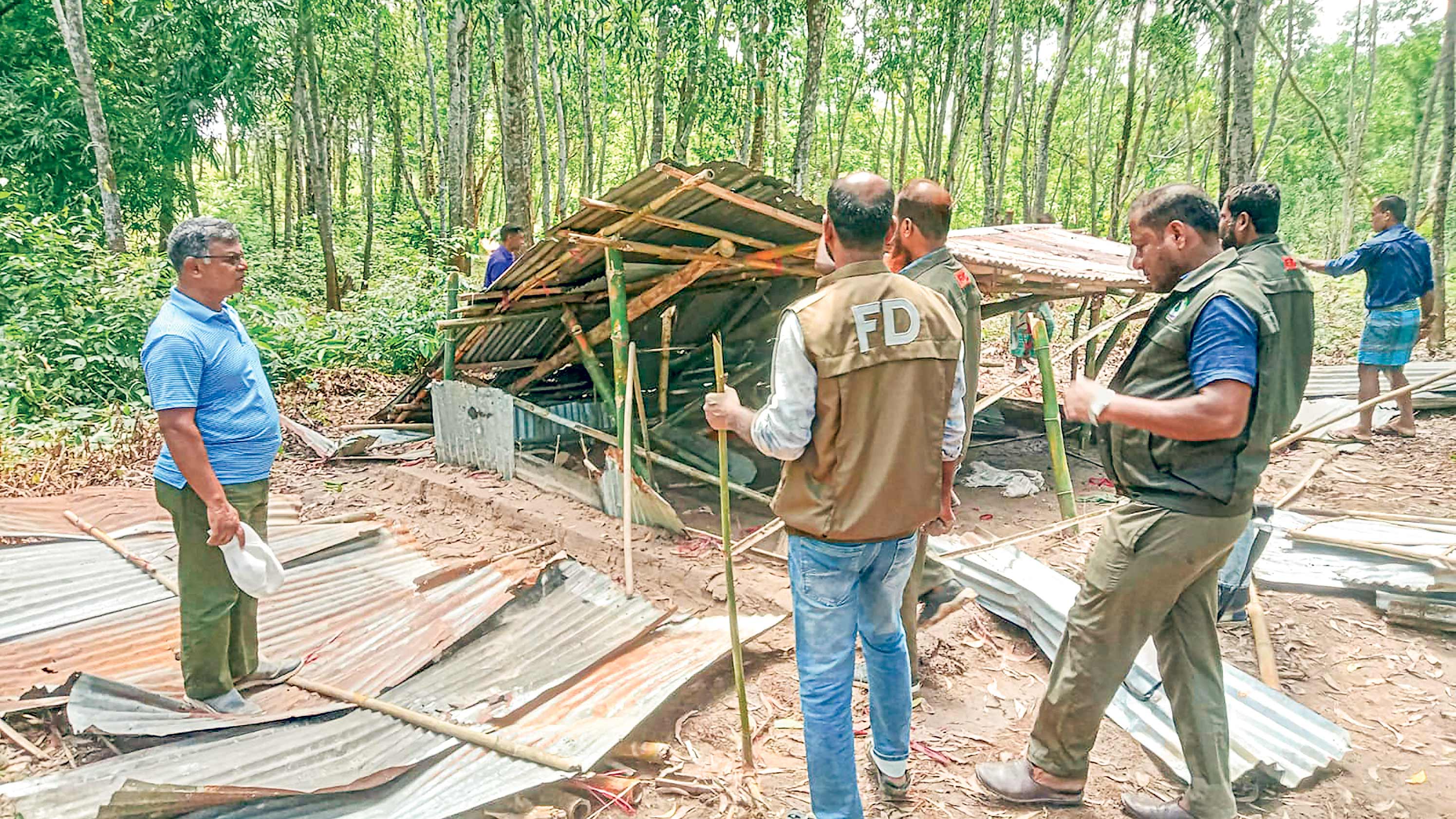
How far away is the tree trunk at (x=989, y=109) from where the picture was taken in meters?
12.0

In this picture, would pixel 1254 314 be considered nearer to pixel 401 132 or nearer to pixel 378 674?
pixel 378 674

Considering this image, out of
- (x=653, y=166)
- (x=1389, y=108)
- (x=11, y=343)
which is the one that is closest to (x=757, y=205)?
(x=653, y=166)

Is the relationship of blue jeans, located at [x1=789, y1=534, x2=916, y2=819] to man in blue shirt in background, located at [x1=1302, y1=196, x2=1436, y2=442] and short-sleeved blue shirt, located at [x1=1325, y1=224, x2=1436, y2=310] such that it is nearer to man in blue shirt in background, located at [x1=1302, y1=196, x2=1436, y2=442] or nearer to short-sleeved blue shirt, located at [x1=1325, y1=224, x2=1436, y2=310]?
man in blue shirt in background, located at [x1=1302, y1=196, x2=1436, y2=442]

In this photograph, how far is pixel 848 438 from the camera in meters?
2.16

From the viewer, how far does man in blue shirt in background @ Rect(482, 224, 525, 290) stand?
303 inches

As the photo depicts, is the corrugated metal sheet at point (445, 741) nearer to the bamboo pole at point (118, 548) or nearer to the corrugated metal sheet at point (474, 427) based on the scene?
the bamboo pole at point (118, 548)

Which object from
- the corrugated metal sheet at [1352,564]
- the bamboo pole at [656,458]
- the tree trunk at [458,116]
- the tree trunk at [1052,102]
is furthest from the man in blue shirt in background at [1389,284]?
the tree trunk at [458,116]

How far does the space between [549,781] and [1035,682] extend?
7.17 ft

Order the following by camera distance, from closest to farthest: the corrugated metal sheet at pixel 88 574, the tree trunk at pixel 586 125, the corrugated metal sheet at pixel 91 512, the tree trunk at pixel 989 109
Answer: the corrugated metal sheet at pixel 88 574, the corrugated metal sheet at pixel 91 512, the tree trunk at pixel 989 109, the tree trunk at pixel 586 125

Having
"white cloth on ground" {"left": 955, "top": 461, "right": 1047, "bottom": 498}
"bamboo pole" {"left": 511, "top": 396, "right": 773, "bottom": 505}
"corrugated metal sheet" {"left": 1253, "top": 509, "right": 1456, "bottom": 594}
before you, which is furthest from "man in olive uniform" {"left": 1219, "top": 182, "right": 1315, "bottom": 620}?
"white cloth on ground" {"left": 955, "top": 461, "right": 1047, "bottom": 498}

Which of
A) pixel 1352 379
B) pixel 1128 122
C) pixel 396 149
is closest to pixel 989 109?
pixel 1128 122

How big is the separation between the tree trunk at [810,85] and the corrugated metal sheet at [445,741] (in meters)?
6.98

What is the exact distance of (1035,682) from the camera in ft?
11.4

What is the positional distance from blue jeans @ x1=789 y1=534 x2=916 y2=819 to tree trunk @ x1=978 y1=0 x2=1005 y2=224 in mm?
11497
